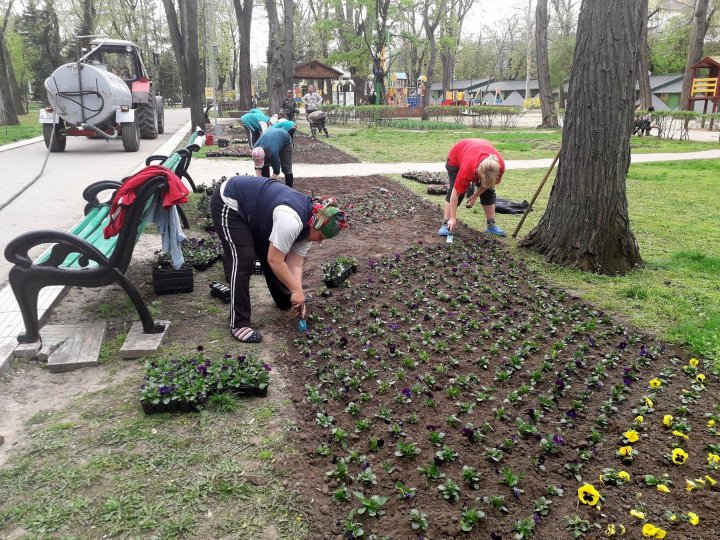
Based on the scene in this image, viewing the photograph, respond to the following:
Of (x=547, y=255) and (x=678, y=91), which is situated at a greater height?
(x=678, y=91)

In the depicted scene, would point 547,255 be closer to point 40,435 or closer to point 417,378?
point 417,378

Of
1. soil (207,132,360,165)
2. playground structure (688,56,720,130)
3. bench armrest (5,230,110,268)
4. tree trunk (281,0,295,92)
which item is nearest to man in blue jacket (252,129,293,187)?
bench armrest (5,230,110,268)

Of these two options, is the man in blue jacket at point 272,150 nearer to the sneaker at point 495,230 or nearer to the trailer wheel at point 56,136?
the sneaker at point 495,230

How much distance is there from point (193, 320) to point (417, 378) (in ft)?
5.89

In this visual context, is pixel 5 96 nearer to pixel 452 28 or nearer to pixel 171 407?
pixel 171 407

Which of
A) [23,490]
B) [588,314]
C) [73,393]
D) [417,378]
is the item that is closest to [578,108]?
[588,314]

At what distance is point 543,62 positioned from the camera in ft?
77.5

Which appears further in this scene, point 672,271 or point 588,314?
point 672,271

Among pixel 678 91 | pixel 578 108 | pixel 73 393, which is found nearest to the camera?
pixel 73 393

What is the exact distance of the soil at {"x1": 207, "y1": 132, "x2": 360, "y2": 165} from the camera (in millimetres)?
12781

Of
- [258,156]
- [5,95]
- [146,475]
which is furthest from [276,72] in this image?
[146,475]

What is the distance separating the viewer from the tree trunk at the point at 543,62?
22.6 metres

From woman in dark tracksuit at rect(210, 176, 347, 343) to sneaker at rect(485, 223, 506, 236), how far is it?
343 centimetres

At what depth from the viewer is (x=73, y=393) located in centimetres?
306
